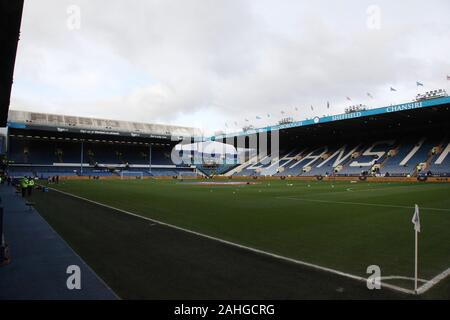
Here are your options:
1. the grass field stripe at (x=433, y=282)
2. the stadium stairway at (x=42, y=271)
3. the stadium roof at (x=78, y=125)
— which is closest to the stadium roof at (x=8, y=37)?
the stadium stairway at (x=42, y=271)

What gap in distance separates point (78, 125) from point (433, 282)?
70.9 meters

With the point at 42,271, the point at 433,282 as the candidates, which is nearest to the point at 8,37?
the point at 42,271

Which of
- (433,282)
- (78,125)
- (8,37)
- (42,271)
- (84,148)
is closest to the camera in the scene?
(433,282)

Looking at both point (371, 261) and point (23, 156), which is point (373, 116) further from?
point (23, 156)

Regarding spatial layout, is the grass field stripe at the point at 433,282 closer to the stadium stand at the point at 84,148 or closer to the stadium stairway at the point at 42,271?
the stadium stairway at the point at 42,271

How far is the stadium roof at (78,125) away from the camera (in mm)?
57594

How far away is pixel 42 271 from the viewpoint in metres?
6.21

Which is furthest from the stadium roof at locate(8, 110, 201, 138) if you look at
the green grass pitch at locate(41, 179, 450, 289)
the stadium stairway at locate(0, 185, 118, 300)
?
the stadium stairway at locate(0, 185, 118, 300)

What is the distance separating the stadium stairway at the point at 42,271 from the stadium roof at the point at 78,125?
55.4 meters

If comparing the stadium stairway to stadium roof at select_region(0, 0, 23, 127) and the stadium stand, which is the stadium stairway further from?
the stadium stand

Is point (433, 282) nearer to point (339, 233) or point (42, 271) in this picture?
point (339, 233)

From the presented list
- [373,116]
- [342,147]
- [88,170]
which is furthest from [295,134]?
[88,170]

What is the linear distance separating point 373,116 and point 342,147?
18112mm
